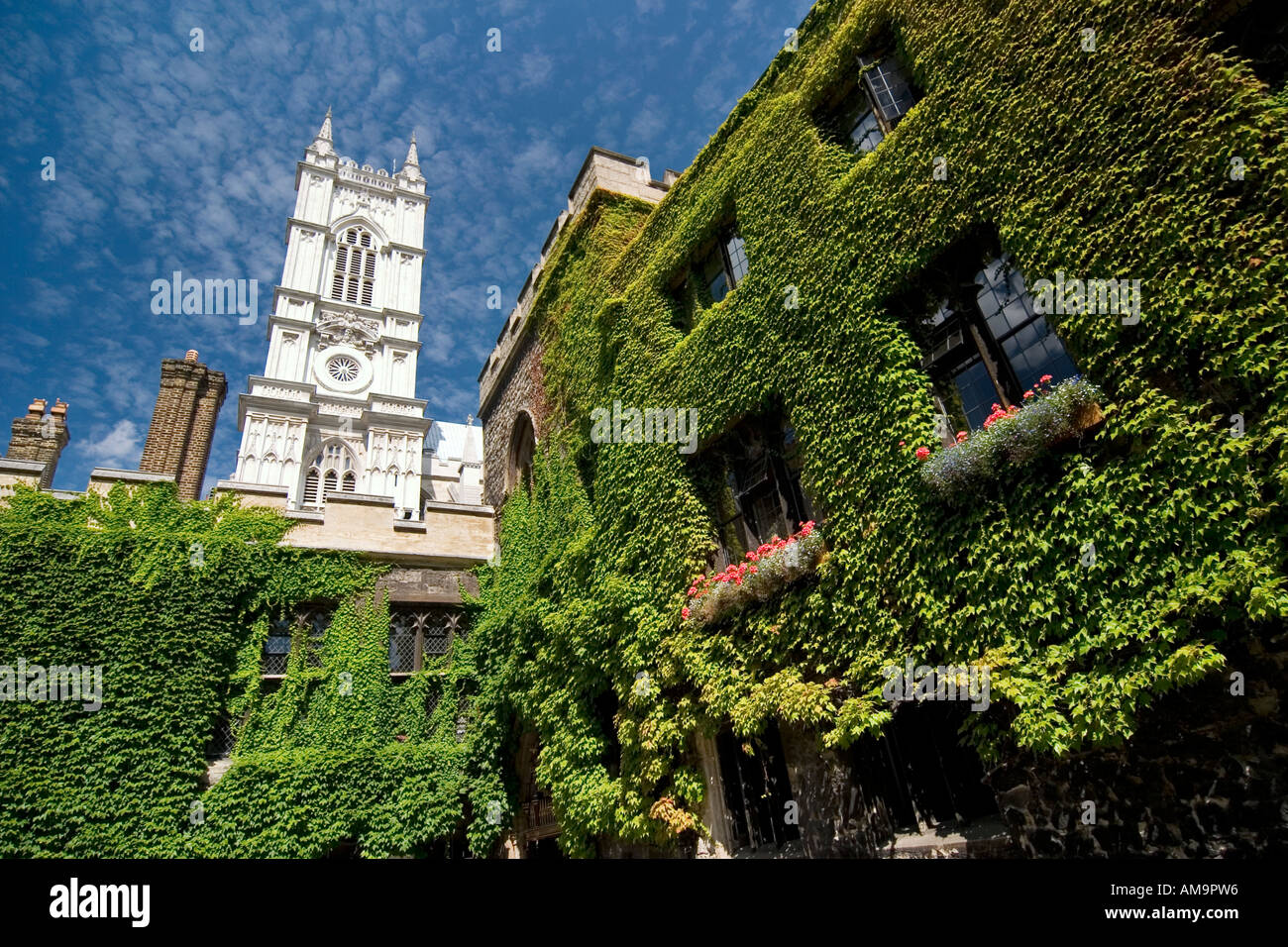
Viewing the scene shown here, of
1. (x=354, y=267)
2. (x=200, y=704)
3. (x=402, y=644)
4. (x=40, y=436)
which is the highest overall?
(x=354, y=267)

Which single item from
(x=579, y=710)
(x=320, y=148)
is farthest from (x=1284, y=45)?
(x=320, y=148)

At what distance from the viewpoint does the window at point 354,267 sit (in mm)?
57688

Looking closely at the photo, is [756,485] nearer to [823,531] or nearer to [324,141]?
[823,531]

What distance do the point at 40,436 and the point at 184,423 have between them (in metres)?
3.75

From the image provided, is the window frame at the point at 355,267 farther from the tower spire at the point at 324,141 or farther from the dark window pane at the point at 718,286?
the dark window pane at the point at 718,286

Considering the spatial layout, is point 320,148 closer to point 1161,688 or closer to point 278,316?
point 278,316

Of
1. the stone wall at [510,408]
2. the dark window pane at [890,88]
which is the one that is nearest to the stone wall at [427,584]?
the stone wall at [510,408]

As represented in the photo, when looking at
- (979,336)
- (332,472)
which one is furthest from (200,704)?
(332,472)

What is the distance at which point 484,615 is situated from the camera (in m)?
16.9

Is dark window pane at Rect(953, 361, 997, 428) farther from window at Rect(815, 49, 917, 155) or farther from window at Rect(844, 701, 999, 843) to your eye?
window at Rect(815, 49, 917, 155)

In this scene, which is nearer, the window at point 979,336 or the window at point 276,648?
the window at point 979,336

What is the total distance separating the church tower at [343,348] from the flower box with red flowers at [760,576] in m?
39.5

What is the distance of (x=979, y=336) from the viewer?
7.63 metres

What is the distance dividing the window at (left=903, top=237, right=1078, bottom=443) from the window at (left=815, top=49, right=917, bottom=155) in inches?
94.3
